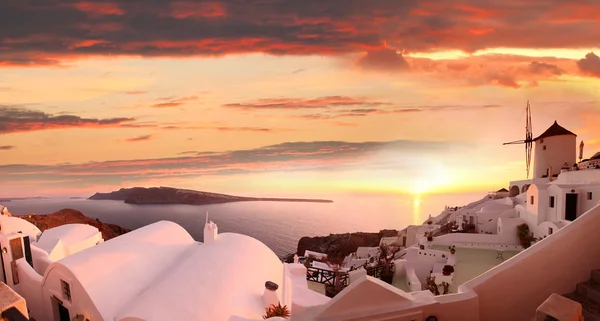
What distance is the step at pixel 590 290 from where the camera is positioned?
4770 millimetres

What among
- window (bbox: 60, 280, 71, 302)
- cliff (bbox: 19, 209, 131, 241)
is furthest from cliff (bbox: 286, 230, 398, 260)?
window (bbox: 60, 280, 71, 302)

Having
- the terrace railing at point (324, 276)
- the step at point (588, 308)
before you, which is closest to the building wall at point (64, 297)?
the terrace railing at point (324, 276)

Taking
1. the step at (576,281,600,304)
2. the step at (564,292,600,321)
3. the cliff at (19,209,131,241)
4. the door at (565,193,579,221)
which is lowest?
the cliff at (19,209,131,241)

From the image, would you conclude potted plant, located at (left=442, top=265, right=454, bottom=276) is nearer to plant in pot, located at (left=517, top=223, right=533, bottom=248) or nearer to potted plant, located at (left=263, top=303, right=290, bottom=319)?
plant in pot, located at (left=517, top=223, right=533, bottom=248)

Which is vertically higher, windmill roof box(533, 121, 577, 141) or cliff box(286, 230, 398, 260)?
windmill roof box(533, 121, 577, 141)

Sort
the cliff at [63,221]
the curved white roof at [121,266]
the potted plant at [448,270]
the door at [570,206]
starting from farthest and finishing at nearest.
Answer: the cliff at [63,221] < the door at [570,206] < the potted plant at [448,270] < the curved white roof at [121,266]

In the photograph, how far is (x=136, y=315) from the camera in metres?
9.45

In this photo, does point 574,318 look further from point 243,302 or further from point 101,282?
point 101,282

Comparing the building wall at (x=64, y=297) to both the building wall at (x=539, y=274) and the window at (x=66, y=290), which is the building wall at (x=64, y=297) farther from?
the building wall at (x=539, y=274)

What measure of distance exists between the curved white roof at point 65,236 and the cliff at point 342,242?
3897cm

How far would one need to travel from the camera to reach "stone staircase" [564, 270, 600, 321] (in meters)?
4.48

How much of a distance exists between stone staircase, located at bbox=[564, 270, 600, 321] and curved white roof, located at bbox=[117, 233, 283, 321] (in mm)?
7988

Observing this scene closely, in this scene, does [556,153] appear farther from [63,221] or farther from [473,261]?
[63,221]

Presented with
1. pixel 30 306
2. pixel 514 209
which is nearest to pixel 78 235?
pixel 30 306
